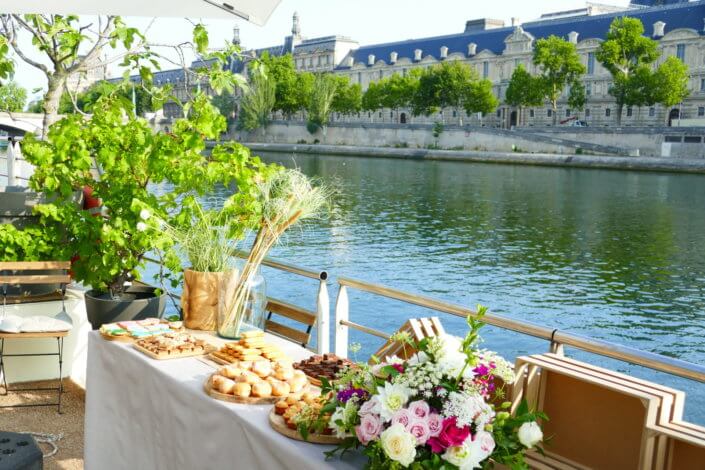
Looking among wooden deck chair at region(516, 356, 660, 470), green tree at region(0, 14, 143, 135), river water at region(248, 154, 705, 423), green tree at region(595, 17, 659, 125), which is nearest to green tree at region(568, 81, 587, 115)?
green tree at region(595, 17, 659, 125)

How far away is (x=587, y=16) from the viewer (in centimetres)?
6062

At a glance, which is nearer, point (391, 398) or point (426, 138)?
point (391, 398)

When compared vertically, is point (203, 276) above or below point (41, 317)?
above

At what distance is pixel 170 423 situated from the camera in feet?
8.78

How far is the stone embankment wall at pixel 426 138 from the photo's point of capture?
46.1 meters

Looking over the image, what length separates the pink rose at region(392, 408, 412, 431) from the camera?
5.80 feet

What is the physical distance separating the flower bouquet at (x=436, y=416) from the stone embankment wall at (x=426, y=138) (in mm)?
43863

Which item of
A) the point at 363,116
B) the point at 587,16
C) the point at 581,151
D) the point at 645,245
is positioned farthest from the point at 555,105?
the point at 645,245

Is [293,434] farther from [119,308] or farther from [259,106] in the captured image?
[259,106]

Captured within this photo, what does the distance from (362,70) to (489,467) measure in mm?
77842

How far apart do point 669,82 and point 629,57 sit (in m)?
3.77

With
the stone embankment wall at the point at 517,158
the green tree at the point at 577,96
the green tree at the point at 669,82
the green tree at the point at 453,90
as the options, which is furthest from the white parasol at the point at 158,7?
the green tree at the point at 453,90

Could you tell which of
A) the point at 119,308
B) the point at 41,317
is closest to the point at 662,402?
the point at 119,308

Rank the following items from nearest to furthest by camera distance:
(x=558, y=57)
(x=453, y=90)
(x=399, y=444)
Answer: (x=399, y=444) → (x=558, y=57) → (x=453, y=90)
